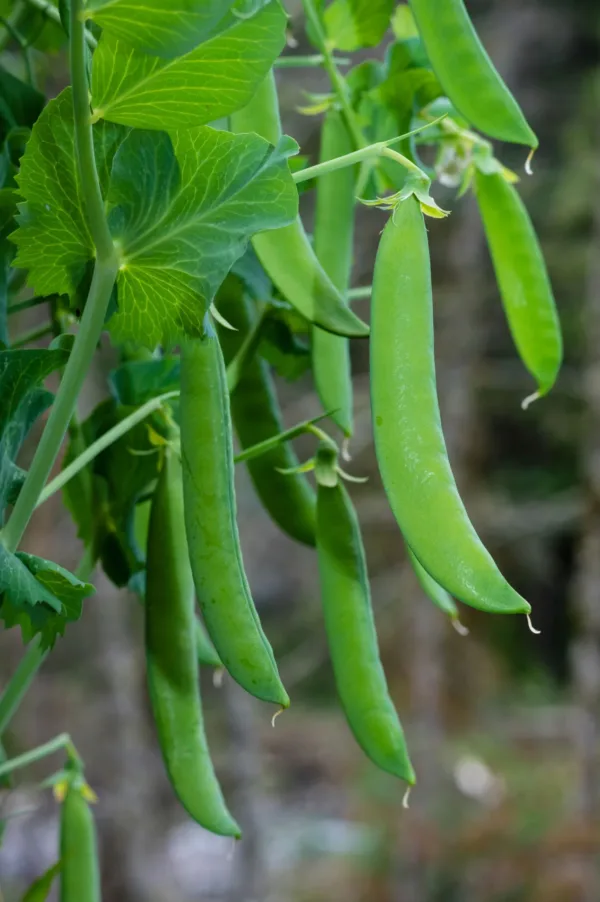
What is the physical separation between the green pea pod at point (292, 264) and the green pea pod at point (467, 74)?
89 mm

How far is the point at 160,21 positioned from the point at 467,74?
8.4 inches

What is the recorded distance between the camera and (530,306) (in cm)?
60

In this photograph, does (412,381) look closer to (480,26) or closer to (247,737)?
(247,737)

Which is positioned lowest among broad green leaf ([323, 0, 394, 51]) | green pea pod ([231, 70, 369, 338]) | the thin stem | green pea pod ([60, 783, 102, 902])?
green pea pod ([60, 783, 102, 902])

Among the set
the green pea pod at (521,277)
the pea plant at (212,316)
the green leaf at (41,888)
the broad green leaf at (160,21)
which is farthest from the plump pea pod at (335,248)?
the green leaf at (41,888)

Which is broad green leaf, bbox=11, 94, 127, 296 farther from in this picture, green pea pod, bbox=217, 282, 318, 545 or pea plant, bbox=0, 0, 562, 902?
green pea pod, bbox=217, 282, 318, 545

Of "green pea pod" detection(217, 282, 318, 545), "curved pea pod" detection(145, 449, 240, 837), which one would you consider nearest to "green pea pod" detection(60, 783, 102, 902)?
"curved pea pod" detection(145, 449, 240, 837)

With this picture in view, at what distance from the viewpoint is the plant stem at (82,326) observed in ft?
1.09

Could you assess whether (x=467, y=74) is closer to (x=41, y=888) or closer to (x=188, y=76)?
(x=188, y=76)

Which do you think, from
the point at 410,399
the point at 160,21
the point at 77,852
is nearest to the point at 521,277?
the point at 410,399

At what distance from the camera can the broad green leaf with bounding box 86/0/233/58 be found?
31 cm

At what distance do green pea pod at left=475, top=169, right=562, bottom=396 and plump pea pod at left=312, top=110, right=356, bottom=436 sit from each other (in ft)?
0.35

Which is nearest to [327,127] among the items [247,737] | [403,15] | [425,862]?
[403,15]

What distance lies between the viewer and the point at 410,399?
0.39m
